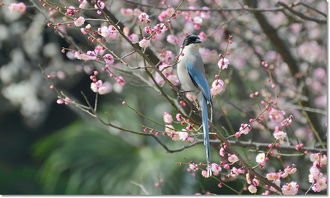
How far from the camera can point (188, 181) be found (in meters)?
3.82

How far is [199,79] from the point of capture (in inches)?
66.6

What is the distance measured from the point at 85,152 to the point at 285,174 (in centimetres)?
333

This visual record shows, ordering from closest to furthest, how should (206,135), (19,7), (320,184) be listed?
(206,135) → (320,184) → (19,7)

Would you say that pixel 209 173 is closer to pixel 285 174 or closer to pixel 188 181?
pixel 285 174

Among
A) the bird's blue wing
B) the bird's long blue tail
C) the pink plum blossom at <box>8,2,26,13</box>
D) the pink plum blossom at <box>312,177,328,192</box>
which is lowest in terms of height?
the pink plum blossom at <box>312,177,328,192</box>

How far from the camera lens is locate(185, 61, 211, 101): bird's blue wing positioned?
1.63 m

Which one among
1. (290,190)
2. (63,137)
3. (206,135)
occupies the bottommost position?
(63,137)

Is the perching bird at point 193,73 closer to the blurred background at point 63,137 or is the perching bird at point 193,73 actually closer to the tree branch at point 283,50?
the tree branch at point 283,50

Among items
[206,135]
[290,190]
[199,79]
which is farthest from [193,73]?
[290,190]

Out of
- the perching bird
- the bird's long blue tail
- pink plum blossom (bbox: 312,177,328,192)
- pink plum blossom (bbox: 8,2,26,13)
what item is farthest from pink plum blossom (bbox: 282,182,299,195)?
pink plum blossom (bbox: 8,2,26,13)

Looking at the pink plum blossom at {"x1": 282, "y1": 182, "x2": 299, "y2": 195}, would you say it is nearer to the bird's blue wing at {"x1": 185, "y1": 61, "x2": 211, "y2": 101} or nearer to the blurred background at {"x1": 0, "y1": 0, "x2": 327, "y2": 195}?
the bird's blue wing at {"x1": 185, "y1": 61, "x2": 211, "y2": 101}

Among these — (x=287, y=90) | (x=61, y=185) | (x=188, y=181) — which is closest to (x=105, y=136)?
(x=61, y=185)

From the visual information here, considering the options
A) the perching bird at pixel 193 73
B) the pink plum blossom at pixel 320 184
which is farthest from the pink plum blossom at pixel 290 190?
the perching bird at pixel 193 73

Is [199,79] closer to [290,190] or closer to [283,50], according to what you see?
[290,190]
